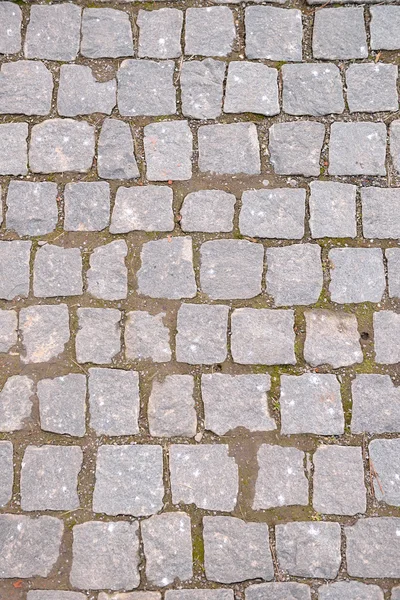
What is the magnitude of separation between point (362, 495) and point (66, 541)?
158cm

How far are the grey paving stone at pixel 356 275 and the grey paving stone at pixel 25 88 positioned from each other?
6.33 feet

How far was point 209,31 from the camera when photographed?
380cm

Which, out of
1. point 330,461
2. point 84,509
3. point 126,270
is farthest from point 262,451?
point 126,270

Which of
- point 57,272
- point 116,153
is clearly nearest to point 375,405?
point 57,272

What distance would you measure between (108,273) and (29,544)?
150cm

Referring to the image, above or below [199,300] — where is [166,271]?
A: above

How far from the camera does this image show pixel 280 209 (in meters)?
3.61

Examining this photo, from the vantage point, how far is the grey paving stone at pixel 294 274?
3.53 meters

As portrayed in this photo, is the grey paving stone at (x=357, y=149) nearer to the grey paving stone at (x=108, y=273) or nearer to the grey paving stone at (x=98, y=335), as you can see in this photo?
the grey paving stone at (x=108, y=273)

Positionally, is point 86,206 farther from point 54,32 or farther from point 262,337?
point 262,337

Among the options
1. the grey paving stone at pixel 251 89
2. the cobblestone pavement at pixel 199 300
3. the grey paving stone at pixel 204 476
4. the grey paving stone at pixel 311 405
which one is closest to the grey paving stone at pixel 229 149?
the cobblestone pavement at pixel 199 300

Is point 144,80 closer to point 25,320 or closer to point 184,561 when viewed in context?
point 25,320

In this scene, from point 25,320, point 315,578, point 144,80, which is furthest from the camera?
point 144,80

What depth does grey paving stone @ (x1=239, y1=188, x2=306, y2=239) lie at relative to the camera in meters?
3.59
